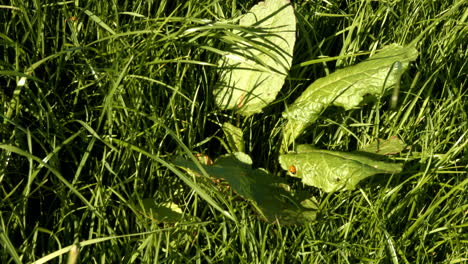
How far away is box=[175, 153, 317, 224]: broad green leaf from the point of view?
5.33 feet

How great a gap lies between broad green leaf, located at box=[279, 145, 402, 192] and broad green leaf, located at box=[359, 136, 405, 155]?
0.13 ft

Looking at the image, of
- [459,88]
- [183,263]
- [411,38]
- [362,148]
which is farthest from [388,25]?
[183,263]

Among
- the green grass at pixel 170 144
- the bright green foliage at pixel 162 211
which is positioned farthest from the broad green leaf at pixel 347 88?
A: the bright green foliage at pixel 162 211

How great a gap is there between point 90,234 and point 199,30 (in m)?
0.57

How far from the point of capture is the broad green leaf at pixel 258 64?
1.86 metres

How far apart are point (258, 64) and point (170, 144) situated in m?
0.33

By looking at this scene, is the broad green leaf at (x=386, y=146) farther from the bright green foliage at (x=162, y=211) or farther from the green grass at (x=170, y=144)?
the bright green foliage at (x=162, y=211)

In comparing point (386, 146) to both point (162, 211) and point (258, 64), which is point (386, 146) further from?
point (162, 211)

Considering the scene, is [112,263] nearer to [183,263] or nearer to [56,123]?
[183,263]

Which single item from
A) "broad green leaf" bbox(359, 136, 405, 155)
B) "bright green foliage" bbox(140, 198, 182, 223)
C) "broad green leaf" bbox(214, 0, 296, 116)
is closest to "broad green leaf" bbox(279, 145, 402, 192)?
"broad green leaf" bbox(359, 136, 405, 155)

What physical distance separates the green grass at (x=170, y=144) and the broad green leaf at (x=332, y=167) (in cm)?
5

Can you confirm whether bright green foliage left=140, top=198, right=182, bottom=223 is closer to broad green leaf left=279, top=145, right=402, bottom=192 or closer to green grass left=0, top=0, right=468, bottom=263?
green grass left=0, top=0, right=468, bottom=263

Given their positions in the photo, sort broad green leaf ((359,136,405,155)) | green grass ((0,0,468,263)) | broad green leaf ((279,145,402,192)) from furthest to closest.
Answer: broad green leaf ((359,136,405,155)) → broad green leaf ((279,145,402,192)) → green grass ((0,0,468,263))

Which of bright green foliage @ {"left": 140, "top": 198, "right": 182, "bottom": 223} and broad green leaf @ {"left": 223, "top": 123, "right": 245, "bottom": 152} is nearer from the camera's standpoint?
bright green foliage @ {"left": 140, "top": 198, "right": 182, "bottom": 223}
